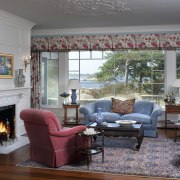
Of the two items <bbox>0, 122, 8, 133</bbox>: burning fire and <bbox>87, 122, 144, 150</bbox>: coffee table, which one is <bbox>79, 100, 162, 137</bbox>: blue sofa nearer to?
<bbox>87, 122, 144, 150</bbox>: coffee table

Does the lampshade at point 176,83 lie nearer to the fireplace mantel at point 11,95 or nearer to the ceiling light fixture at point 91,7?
the ceiling light fixture at point 91,7

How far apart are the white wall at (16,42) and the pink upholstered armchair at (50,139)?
5.25 feet

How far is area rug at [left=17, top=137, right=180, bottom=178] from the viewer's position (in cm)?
443

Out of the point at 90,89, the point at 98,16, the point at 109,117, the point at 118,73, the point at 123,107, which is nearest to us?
the point at 98,16

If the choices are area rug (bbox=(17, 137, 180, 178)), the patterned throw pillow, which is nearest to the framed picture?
area rug (bbox=(17, 137, 180, 178))

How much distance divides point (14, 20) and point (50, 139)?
319 cm

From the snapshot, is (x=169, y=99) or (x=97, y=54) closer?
(x=169, y=99)

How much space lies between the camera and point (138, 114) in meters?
6.99

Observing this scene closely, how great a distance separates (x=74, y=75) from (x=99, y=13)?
2809 millimetres

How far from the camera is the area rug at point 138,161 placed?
14.5 ft

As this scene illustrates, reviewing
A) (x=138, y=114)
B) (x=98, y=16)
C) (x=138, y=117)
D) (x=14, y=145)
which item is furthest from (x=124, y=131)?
(x=98, y=16)

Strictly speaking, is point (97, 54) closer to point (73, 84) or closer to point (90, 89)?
point (90, 89)

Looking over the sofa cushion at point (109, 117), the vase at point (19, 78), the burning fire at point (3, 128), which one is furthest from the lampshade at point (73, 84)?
the burning fire at point (3, 128)

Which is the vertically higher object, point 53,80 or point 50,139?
point 53,80
